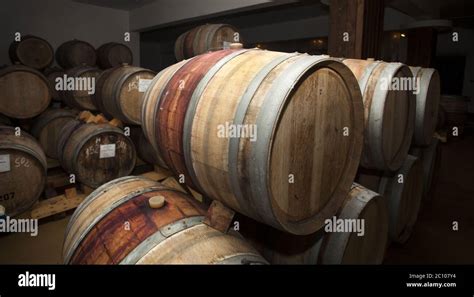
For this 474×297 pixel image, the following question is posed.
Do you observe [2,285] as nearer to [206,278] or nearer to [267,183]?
[206,278]

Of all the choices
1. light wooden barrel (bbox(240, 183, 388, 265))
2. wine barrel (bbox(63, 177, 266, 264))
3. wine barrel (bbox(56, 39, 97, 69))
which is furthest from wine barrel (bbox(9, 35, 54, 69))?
light wooden barrel (bbox(240, 183, 388, 265))

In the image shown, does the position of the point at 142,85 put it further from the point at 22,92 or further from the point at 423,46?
the point at 423,46

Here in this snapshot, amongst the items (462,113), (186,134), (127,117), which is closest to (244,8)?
(127,117)

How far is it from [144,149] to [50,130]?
1.52m

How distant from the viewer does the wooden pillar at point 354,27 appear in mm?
4020

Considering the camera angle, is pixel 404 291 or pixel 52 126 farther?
pixel 52 126

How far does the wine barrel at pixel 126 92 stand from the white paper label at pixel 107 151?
0.56 meters

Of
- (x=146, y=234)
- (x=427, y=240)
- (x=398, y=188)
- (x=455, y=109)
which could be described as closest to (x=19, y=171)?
(x=146, y=234)

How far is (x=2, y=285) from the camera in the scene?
1.73 m

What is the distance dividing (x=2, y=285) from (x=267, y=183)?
1.59 meters

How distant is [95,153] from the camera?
4094 mm

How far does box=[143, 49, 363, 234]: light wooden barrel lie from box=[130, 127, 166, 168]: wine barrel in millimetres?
3259

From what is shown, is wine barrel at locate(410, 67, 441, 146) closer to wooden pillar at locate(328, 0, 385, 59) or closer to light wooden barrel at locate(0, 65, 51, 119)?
wooden pillar at locate(328, 0, 385, 59)

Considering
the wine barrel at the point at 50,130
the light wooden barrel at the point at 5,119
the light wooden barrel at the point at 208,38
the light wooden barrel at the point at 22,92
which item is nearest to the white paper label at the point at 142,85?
the light wooden barrel at the point at 208,38
